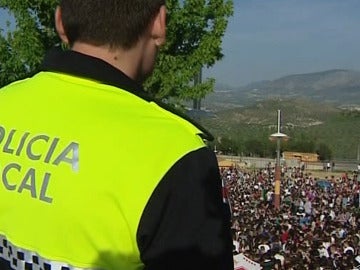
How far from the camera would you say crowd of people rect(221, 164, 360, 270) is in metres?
13.5

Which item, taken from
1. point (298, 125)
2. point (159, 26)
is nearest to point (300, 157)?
point (159, 26)

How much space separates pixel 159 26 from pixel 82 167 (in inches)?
13.7

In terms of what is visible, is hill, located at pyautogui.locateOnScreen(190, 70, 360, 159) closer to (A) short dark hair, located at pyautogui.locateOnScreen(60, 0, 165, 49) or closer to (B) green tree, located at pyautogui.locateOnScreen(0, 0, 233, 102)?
(B) green tree, located at pyautogui.locateOnScreen(0, 0, 233, 102)

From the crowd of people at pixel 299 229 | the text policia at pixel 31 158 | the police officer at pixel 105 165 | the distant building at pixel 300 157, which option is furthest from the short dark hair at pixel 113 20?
the distant building at pixel 300 157

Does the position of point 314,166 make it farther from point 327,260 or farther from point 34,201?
point 34,201

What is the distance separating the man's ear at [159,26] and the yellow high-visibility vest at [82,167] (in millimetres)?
148

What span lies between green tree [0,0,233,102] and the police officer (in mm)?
8161

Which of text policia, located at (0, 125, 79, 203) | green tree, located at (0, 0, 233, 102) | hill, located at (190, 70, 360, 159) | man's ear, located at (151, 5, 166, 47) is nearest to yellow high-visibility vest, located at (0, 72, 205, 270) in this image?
text policia, located at (0, 125, 79, 203)

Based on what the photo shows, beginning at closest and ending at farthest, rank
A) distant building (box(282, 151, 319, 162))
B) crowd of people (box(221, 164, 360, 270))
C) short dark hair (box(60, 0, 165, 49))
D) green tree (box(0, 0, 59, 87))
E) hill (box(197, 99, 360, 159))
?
1. short dark hair (box(60, 0, 165, 49))
2. green tree (box(0, 0, 59, 87))
3. crowd of people (box(221, 164, 360, 270))
4. distant building (box(282, 151, 319, 162))
5. hill (box(197, 99, 360, 159))

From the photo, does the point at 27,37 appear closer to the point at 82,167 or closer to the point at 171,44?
the point at 171,44

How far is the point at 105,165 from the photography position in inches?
53.6

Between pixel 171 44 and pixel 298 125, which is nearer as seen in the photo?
pixel 171 44

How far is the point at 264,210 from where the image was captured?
24438mm

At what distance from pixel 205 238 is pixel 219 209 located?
64mm
